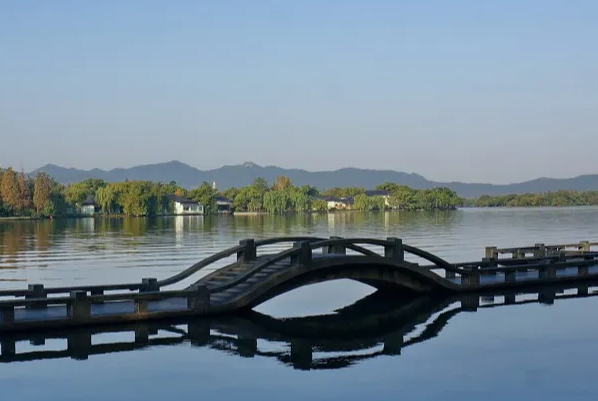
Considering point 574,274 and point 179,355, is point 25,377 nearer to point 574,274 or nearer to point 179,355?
point 179,355

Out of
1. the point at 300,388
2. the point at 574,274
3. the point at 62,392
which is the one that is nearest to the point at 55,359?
the point at 62,392

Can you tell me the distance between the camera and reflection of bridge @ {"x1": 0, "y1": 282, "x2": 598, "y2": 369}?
56.7 ft

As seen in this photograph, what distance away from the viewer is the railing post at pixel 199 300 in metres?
20.8

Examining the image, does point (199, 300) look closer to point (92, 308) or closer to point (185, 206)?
point (92, 308)

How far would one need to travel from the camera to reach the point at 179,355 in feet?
56.4

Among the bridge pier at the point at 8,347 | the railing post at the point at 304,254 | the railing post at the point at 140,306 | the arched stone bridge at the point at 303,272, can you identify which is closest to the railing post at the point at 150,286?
the arched stone bridge at the point at 303,272

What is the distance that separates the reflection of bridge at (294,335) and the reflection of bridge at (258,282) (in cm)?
38

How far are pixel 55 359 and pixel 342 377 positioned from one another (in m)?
Answer: 6.11

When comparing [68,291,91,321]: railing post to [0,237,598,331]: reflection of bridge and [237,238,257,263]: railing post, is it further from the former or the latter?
[237,238,257,263]: railing post

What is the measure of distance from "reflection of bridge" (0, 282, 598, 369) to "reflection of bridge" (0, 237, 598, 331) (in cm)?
38

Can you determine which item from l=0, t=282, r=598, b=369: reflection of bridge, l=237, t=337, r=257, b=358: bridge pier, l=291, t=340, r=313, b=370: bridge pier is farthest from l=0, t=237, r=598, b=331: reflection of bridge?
l=291, t=340, r=313, b=370: bridge pier

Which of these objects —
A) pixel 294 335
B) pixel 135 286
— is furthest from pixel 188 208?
pixel 294 335

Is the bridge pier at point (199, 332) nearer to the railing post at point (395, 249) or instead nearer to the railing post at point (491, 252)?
the railing post at point (395, 249)

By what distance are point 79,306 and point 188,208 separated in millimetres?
174243
